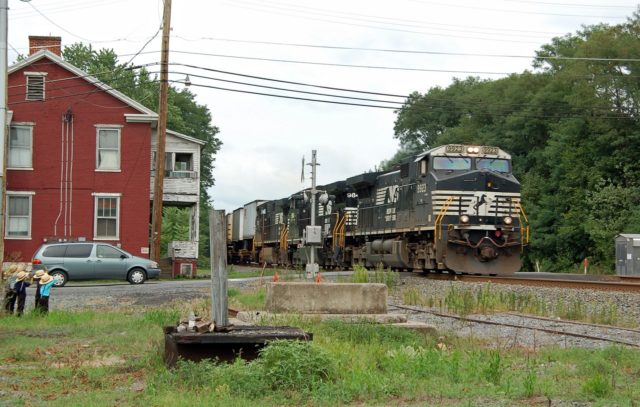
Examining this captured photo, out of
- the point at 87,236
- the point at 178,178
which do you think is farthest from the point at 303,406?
the point at 178,178

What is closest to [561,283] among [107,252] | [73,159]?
[107,252]

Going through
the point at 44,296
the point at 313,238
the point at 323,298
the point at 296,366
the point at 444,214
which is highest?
the point at 444,214

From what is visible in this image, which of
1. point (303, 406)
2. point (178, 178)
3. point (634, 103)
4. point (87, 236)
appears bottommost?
point (303, 406)

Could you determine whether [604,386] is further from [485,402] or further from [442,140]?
[442,140]

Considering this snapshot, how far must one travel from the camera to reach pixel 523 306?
700 inches

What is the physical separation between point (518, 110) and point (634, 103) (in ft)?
47.5

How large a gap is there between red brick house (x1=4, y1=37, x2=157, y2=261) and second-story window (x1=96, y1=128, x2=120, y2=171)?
4cm

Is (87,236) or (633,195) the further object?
(633,195)

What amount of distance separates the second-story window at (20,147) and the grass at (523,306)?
68.3 feet

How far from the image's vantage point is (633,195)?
47.1 m

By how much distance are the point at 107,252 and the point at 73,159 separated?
7.44m

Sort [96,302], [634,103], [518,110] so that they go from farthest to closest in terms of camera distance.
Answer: [518,110] → [634,103] → [96,302]

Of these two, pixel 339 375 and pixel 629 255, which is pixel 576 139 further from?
pixel 339 375

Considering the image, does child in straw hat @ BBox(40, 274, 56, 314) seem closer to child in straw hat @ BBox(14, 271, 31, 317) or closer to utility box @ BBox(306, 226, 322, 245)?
child in straw hat @ BBox(14, 271, 31, 317)
